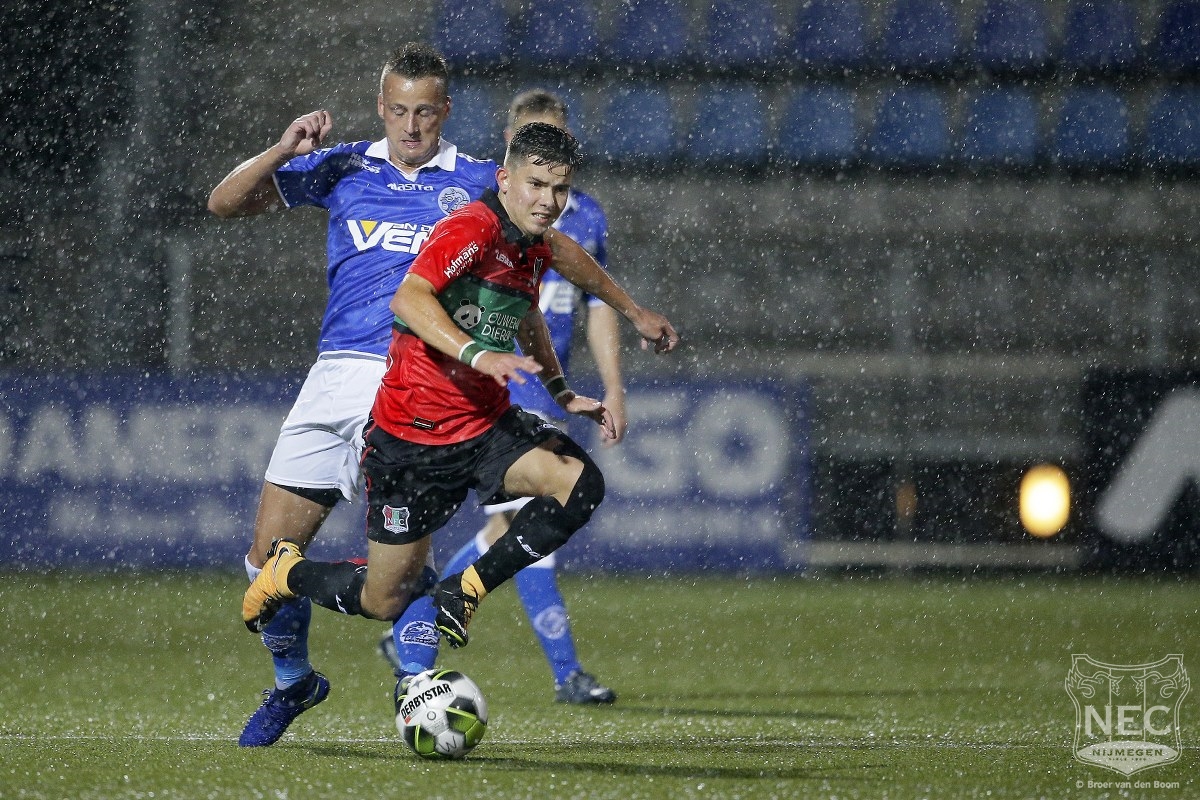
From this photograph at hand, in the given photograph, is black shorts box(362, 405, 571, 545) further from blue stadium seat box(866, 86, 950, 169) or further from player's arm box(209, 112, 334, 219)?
blue stadium seat box(866, 86, 950, 169)

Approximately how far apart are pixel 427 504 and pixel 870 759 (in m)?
1.30

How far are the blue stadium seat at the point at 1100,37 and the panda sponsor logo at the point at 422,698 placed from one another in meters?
13.7

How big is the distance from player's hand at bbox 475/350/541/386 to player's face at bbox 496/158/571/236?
49cm

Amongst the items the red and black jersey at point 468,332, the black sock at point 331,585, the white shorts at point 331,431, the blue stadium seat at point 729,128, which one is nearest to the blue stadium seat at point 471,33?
the blue stadium seat at point 729,128

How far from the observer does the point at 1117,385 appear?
32.2 feet

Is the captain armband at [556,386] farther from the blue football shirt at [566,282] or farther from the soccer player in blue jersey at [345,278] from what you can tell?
the blue football shirt at [566,282]

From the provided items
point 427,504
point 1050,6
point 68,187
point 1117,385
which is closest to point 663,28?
point 1050,6

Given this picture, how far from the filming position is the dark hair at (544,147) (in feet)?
13.0

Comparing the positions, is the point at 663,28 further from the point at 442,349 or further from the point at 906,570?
the point at 442,349

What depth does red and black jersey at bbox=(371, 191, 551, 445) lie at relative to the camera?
4020mm

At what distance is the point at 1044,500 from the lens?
10.0 m

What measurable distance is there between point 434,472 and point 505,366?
58 cm

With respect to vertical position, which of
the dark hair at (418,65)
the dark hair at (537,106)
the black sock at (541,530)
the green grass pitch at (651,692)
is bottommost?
the green grass pitch at (651,692)

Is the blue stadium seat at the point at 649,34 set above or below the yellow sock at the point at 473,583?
above
